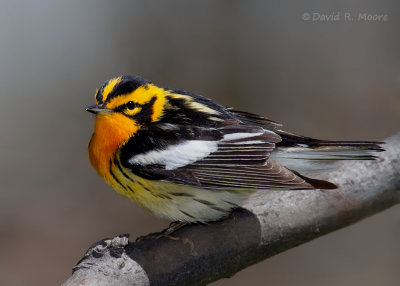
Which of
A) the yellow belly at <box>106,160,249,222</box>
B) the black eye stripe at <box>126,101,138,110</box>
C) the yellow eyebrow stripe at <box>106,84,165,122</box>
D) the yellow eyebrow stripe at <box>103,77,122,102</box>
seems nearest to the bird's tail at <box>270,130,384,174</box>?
the yellow belly at <box>106,160,249,222</box>

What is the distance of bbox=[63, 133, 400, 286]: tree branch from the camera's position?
3059 mm

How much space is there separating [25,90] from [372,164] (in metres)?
5.62

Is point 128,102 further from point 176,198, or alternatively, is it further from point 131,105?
point 176,198

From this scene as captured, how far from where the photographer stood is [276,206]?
361 centimetres

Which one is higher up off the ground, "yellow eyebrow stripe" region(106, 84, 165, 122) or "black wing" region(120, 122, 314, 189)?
"yellow eyebrow stripe" region(106, 84, 165, 122)

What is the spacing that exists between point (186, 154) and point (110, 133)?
45 cm

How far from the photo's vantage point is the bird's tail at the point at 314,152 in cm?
341

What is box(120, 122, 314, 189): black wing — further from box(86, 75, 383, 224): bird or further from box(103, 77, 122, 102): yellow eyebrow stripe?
box(103, 77, 122, 102): yellow eyebrow stripe

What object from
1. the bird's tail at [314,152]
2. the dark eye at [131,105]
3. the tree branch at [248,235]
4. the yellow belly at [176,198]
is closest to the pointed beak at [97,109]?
the dark eye at [131,105]

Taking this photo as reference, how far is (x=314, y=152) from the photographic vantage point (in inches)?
Result: 141

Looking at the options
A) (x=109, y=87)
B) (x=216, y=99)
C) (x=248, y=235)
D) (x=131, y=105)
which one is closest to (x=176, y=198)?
(x=248, y=235)

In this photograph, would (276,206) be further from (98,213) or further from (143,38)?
(143,38)

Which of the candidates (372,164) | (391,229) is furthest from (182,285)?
(391,229)

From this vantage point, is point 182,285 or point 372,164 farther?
point 372,164
